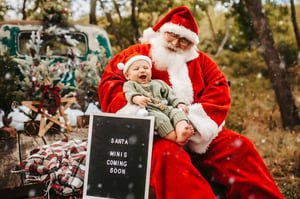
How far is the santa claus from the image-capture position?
→ 1618mm

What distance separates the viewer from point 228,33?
4074 mm

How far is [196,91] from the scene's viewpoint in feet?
6.76

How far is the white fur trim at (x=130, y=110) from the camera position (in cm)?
168

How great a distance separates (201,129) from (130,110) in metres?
0.45

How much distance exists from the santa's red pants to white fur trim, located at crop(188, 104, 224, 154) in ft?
0.28

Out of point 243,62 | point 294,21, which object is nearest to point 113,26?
point 243,62

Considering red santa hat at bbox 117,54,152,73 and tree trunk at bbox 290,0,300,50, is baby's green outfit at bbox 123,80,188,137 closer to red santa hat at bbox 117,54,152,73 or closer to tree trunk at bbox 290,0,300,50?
red santa hat at bbox 117,54,152,73

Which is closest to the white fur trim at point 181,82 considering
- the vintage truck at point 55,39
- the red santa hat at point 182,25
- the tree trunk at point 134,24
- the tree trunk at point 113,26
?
the red santa hat at point 182,25

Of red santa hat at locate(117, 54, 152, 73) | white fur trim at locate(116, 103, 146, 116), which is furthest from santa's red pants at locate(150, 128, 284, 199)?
red santa hat at locate(117, 54, 152, 73)

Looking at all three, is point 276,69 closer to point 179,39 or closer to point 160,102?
point 179,39

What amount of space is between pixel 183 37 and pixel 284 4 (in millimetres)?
2336

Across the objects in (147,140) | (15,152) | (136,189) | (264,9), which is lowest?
(15,152)

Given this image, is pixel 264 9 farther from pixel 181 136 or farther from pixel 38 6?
pixel 38 6

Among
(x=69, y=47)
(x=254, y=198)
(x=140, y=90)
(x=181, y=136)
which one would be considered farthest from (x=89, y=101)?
(x=254, y=198)
